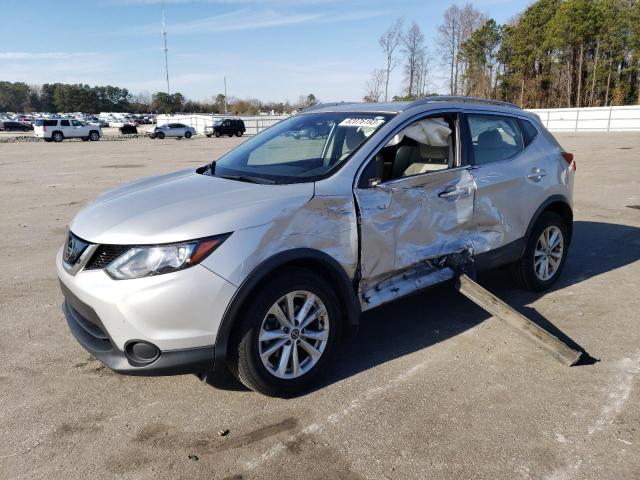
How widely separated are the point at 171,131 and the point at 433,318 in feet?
157

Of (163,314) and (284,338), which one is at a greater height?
(163,314)

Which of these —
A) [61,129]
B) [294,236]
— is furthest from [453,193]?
[61,129]

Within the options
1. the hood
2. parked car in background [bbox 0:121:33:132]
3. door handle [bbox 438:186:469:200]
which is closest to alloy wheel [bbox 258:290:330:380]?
the hood

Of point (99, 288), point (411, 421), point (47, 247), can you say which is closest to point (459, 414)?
point (411, 421)

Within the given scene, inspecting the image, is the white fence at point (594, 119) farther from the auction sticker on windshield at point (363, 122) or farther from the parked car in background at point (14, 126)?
the auction sticker on windshield at point (363, 122)

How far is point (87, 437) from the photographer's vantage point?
9.55 feet

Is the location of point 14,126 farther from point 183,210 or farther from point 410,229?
point 410,229

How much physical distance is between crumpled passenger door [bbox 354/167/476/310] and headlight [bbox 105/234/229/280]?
113cm

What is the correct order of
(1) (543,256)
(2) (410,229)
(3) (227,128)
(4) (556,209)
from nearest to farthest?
(2) (410,229) → (1) (543,256) → (4) (556,209) → (3) (227,128)

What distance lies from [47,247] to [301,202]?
5.27m

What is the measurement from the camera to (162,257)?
279 centimetres

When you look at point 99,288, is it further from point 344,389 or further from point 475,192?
point 475,192

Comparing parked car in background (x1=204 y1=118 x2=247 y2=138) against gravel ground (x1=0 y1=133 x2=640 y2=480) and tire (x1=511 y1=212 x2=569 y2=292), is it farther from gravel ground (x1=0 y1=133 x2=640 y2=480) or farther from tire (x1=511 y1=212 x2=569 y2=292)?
tire (x1=511 y1=212 x2=569 y2=292)

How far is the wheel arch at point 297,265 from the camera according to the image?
2.88m
